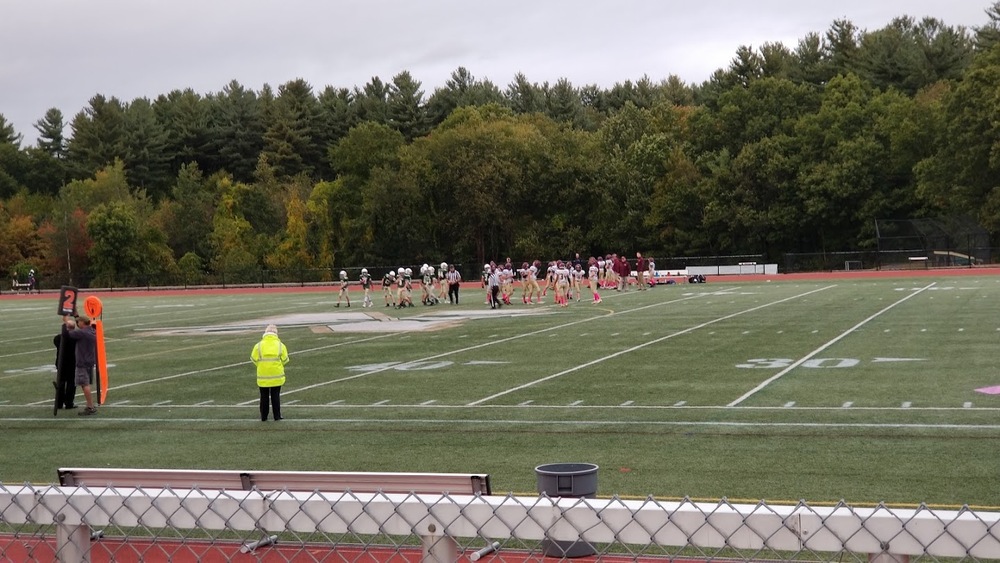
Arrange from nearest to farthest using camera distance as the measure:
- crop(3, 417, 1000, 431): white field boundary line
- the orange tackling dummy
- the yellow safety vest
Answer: crop(3, 417, 1000, 431): white field boundary line, the yellow safety vest, the orange tackling dummy

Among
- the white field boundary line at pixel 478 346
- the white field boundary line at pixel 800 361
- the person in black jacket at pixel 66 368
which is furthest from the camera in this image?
the white field boundary line at pixel 478 346

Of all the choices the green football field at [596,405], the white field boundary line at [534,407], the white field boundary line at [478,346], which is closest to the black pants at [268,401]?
the green football field at [596,405]

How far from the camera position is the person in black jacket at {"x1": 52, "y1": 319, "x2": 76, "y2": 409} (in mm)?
17578

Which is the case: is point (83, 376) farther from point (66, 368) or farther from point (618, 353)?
point (618, 353)

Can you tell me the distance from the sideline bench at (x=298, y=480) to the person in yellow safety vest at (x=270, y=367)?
365 inches

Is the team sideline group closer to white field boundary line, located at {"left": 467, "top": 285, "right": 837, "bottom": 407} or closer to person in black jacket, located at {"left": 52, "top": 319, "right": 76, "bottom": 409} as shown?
white field boundary line, located at {"left": 467, "top": 285, "right": 837, "bottom": 407}

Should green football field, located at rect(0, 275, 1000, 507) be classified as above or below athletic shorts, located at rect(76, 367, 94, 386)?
below

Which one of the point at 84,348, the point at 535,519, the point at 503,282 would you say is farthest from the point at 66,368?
the point at 503,282

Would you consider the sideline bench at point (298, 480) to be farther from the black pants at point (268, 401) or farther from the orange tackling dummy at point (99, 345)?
the orange tackling dummy at point (99, 345)

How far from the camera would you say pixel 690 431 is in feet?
43.6

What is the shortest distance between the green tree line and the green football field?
140ft

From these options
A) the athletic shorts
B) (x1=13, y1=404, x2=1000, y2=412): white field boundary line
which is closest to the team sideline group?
(x1=13, y1=404, x2=1000, y2=412): white field boundary line

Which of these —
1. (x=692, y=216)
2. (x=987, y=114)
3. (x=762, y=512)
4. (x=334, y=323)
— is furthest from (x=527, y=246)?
(x=762, y=512)

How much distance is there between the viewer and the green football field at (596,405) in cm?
1121
